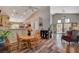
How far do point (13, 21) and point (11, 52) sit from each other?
55 cm

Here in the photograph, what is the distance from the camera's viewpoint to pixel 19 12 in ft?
9.19

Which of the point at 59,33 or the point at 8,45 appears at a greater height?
the point at 59,33

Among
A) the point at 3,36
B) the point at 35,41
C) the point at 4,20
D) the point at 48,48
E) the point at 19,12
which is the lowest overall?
the point at 48,48

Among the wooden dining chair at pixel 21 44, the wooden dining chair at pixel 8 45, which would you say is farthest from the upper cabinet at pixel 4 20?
the wooden dining chair at pixel 21 44

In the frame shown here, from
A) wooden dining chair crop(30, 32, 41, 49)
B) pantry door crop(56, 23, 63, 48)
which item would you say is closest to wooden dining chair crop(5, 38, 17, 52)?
wooden dining chair crop(30, 32, 41, 49)

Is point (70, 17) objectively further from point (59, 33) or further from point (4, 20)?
point (4, 20)

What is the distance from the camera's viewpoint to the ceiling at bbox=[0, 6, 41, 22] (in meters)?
2.79

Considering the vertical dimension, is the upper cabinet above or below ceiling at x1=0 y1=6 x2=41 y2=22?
below

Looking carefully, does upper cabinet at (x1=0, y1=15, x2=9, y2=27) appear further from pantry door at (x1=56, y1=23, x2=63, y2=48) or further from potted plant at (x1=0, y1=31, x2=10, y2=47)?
pantry door at (x1=56, y1=23, x2=63, y2=48)

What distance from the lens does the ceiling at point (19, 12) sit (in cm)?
279

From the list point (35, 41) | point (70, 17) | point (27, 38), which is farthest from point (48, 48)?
point (70, 17)

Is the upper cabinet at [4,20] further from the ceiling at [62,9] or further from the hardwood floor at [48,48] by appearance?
the ceiling at [62,9]

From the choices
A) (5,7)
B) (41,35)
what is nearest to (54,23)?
(41,35)
